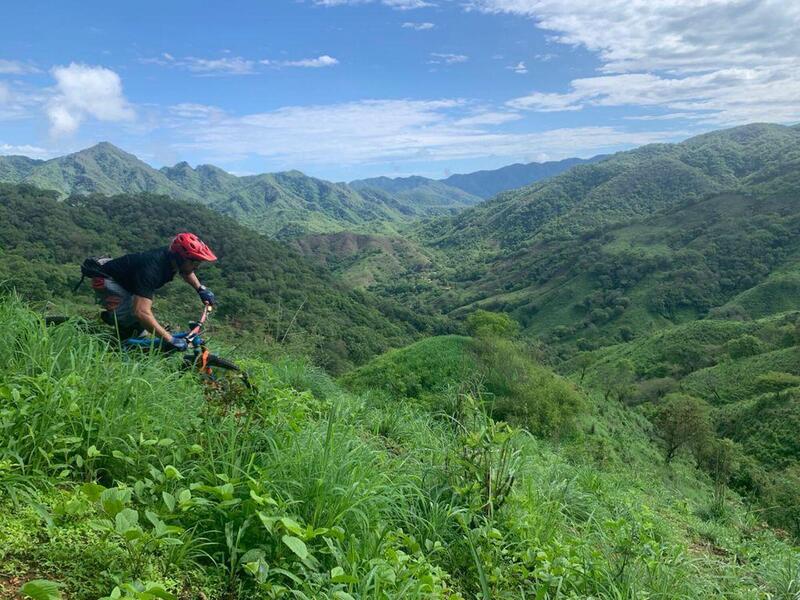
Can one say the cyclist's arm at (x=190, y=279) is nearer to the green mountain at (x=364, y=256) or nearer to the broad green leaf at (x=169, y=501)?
the broad green leaf at (x=169, y=501)

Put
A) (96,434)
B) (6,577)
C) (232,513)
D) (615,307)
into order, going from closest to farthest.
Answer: (6,577), (232,513), (96,434), (615,307)

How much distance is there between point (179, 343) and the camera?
14.8ft

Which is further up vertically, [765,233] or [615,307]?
[765,233]

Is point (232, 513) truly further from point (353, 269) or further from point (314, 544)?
point (353, 269)

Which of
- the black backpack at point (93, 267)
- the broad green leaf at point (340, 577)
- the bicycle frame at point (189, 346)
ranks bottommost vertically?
the broad green leaf at point (340, 577)

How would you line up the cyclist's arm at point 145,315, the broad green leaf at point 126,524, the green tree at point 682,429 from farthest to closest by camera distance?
the green tree at point 682,429, the cyclist's arm at point 145,315, the broad green leaf at point 126,524

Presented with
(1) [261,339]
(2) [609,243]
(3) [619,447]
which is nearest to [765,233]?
(2) [609,243]

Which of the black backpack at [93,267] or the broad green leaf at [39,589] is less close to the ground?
the black backpack at [93,267]

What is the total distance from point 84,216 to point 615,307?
91.9 metres

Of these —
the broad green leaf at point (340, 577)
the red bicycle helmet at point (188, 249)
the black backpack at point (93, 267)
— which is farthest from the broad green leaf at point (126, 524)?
the black backpack at point (93, 267)

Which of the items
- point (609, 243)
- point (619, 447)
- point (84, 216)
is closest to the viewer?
point (619, 447)

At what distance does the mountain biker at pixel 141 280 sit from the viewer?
443 cm

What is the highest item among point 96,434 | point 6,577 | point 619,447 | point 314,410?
point 96,434

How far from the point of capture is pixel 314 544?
94.9 inches
